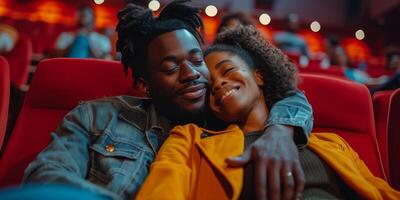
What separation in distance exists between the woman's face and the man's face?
35 millimetres

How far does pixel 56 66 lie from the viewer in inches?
48.6

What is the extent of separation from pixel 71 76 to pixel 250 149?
23.8 inches

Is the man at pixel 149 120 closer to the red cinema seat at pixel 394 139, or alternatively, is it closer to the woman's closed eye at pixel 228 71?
the woman's closed eye at pixel 228 71

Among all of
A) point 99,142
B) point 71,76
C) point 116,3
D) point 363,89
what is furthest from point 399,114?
point 116,3

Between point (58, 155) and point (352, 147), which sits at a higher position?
point (58, 155)

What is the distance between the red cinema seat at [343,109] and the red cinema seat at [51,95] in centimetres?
56

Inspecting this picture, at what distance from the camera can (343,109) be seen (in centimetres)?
125

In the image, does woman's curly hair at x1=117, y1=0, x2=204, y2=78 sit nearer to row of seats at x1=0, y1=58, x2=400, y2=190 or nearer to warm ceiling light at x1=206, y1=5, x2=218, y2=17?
row of seats at x1=0, y1=58, x2=400, y2=190

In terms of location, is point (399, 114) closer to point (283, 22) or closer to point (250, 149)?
point (250, 149)

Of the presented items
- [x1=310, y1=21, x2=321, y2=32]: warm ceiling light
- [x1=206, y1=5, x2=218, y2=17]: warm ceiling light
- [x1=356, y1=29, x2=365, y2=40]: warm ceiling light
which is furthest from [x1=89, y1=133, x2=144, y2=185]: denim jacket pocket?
[x1=356, y1=29, x2=365, y2=40]: warm ceiling light

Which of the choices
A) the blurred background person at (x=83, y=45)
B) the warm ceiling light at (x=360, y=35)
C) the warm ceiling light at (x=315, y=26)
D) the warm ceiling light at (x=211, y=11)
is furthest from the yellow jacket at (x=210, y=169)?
the warm ceiling light at (x=360, y=35)

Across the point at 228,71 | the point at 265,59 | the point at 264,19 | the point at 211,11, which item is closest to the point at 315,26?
the point at 264,19

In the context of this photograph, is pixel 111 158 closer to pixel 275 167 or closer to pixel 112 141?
pixel 112 141

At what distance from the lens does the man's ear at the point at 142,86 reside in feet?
3.87
